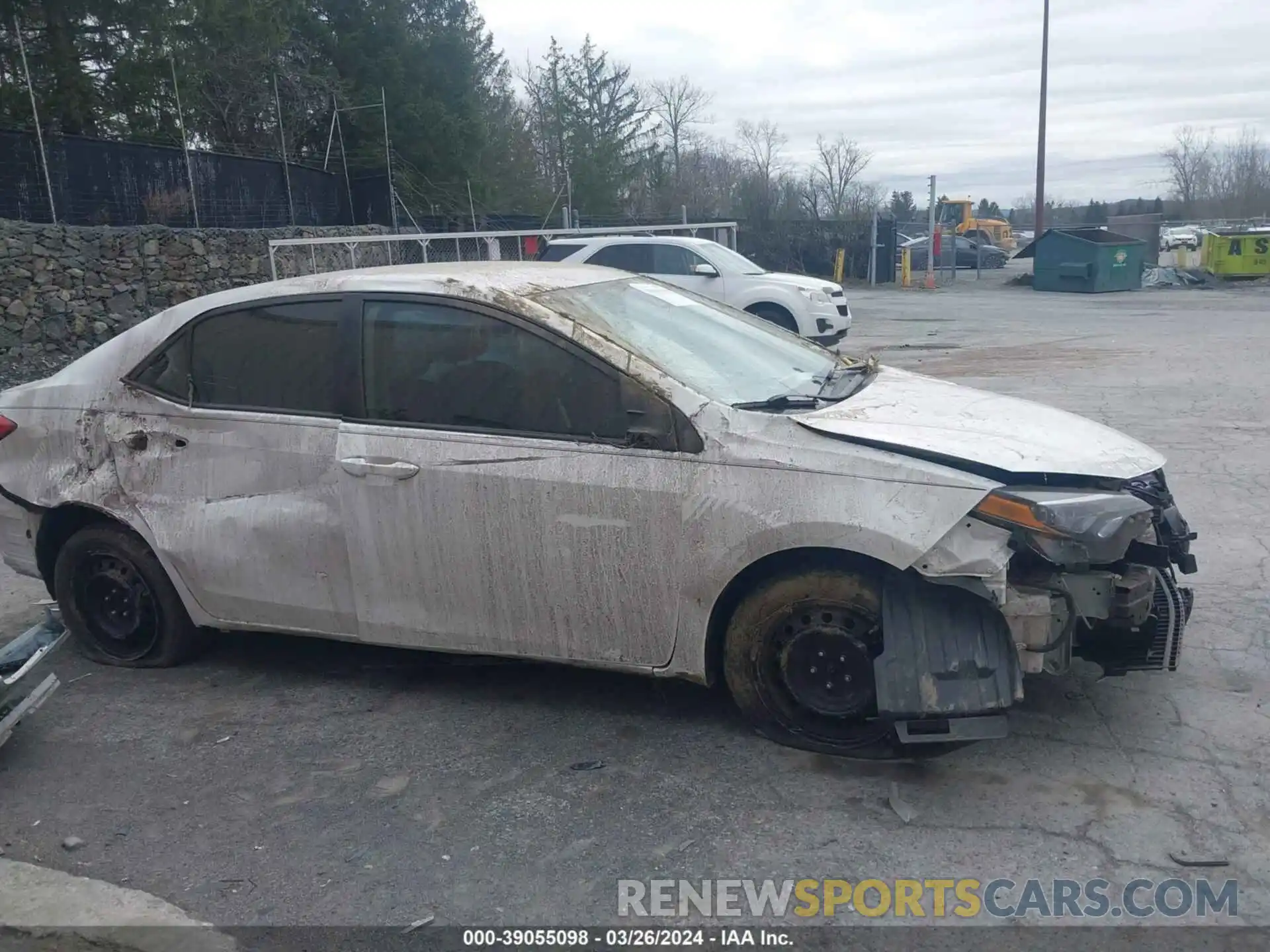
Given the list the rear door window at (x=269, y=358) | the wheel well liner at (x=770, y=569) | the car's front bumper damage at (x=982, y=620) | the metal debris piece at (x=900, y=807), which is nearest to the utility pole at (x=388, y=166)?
the rear door window at (x=269, y=358)

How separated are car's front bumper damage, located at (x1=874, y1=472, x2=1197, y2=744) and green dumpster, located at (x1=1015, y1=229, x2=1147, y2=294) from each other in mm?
27143

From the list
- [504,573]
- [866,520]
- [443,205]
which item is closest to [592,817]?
[504,573]

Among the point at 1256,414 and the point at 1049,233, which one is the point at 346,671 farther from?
the point at 1049,233

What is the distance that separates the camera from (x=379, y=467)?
4.17 m

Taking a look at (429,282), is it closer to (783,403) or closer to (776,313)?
(783,403)

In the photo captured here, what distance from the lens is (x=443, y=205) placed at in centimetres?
2959

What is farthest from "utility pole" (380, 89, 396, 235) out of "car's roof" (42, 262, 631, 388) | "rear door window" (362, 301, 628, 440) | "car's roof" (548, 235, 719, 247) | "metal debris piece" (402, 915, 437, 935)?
Answer: "metal debris piece" (402, 915, 437, 935)

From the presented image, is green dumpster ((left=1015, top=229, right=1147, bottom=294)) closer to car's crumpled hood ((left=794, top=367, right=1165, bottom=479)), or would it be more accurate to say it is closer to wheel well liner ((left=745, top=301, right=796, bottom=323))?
wheel well liner ((left=745, top=301, right=796, bottom=323))

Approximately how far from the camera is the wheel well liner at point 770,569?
12.2 feet

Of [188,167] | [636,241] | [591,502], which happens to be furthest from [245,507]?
[188,167]

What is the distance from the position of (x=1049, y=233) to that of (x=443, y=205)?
15.9 m

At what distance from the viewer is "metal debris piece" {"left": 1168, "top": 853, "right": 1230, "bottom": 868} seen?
3.18m

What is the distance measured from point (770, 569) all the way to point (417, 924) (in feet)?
5.15

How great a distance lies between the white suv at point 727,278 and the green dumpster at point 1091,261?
49.5 feet
